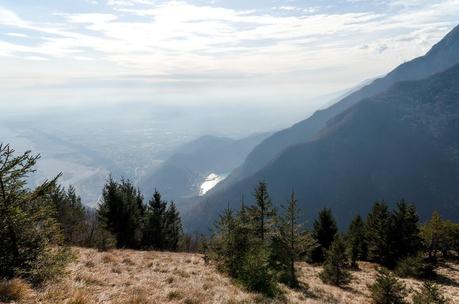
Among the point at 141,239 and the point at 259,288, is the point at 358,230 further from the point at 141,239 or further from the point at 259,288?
the point at 259,288

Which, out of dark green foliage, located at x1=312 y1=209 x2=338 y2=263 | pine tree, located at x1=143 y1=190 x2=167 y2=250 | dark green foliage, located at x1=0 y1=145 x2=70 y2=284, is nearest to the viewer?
dark green foliage, located at x1=0 y1=145 x2=70 y2=284

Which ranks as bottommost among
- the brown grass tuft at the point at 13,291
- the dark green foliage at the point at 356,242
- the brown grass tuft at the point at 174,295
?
the dark green foliage at the point at 356,242

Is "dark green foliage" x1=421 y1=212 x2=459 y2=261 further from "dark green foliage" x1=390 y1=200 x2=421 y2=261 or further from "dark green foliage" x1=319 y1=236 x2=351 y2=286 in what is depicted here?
"dark green foliage" x1=319 y1=236 x2=351 y2=286

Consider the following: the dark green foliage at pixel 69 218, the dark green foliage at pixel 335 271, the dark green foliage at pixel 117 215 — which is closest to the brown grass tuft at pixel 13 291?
the dark green foliage at pixel 335 271

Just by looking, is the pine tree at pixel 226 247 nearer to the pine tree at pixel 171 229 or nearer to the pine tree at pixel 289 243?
the pine tree at pixel 289 243

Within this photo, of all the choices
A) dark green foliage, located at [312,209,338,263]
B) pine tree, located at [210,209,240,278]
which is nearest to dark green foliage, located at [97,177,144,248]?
pine tree, located at [210,209,240,278]

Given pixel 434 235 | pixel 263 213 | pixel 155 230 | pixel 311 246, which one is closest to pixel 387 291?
pixel 311 246
